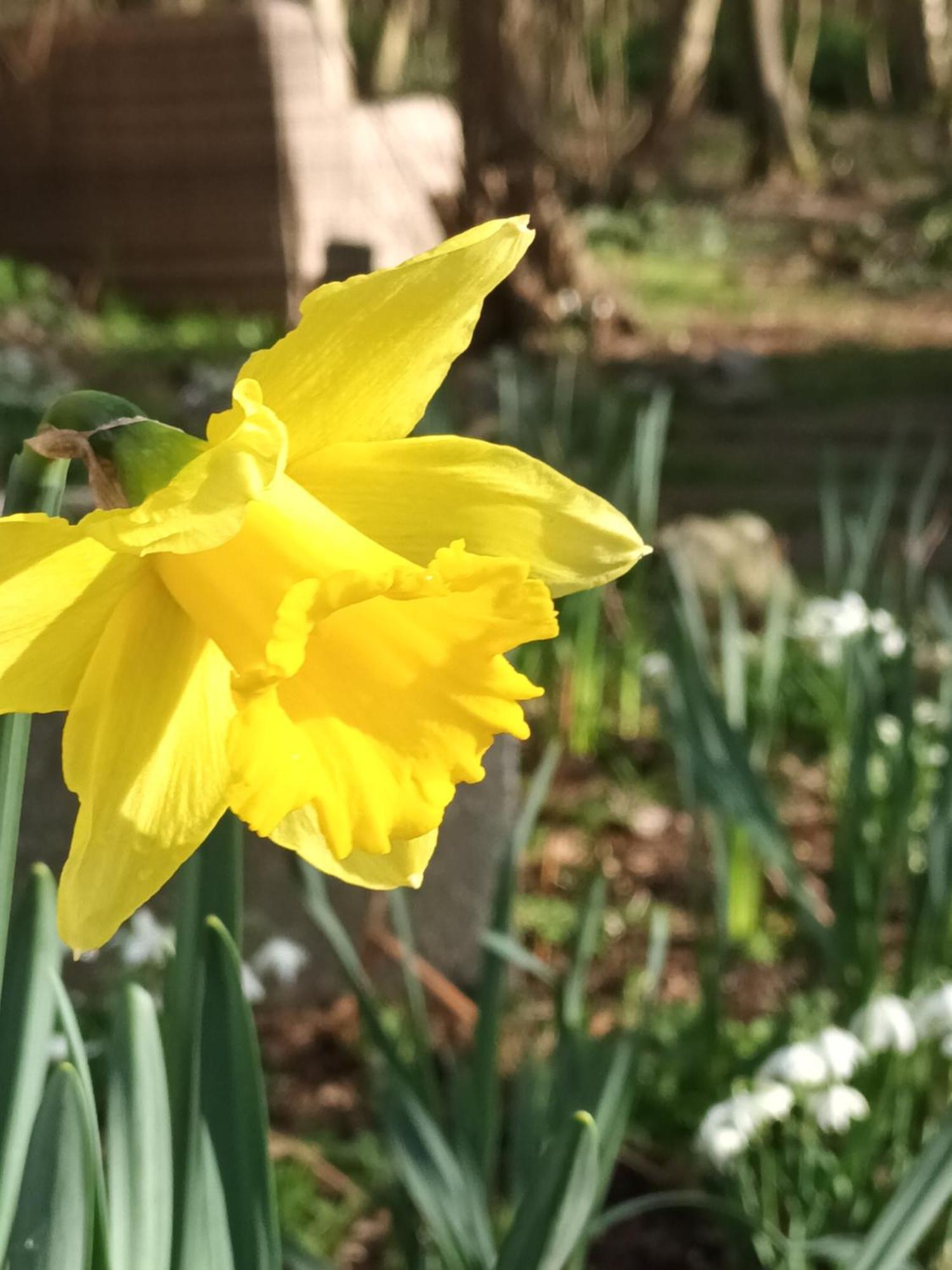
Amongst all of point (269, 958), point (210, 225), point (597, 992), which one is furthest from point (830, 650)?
point (210, 225)

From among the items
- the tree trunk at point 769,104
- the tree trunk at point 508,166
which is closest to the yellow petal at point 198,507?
the tree trunk at point 508,166

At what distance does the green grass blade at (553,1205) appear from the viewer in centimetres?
90

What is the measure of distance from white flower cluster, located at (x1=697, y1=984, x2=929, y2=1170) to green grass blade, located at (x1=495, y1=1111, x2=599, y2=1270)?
0.47 metres

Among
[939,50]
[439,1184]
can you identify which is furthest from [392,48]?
[439,1184]

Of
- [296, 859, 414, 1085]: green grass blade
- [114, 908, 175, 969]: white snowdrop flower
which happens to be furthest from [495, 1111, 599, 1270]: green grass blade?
[114, 908, 175, 969]: white snowdrop flower

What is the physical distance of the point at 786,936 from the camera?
2.37 metres

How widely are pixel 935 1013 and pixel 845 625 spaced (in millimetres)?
846

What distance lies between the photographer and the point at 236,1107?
2.76 ft

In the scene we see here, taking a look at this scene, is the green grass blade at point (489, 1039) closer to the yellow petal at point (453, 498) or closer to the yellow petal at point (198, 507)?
the yellow petal at point (453, 498)

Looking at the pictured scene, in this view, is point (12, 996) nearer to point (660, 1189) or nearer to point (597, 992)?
point (660, 1189)

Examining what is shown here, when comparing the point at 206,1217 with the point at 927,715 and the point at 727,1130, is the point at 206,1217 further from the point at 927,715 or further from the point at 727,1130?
the point at 927,715

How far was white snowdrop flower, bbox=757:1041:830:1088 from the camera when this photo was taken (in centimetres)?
138

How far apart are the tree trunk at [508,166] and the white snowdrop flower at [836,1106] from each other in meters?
5.25

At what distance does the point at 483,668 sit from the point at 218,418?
0.17m
